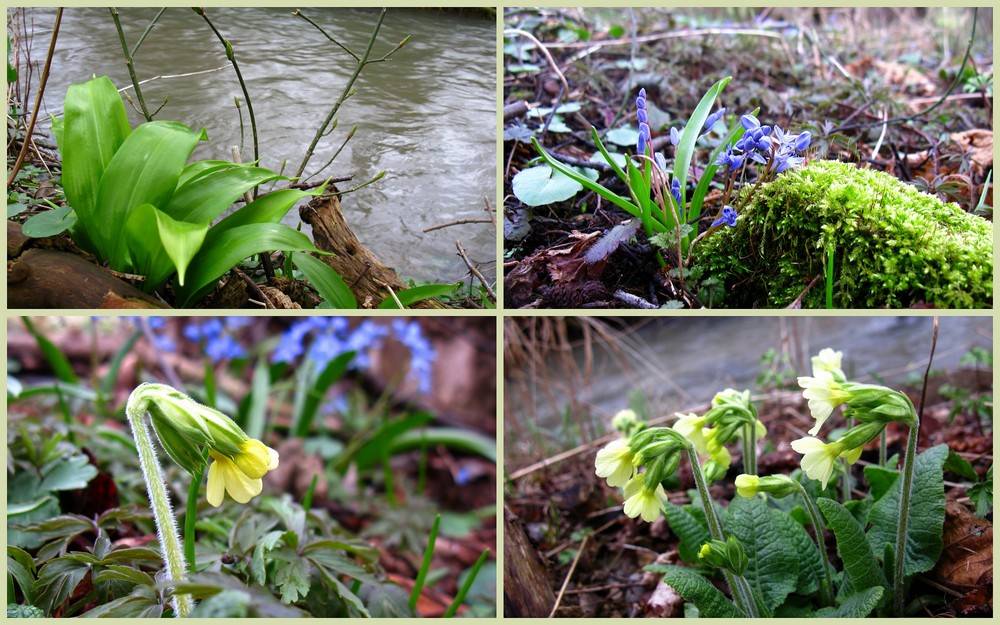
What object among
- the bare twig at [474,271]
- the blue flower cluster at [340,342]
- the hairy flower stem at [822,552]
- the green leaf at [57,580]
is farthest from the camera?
the blue flower cluster at [340,342]

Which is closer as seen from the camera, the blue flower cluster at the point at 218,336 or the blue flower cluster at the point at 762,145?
the blue flower cluster at the point at 762,145

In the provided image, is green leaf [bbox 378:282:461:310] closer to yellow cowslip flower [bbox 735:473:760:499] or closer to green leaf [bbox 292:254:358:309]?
green leaf [bbox 292:254:358:309]

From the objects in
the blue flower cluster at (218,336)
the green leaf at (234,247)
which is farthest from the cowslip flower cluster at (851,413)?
the blue flower cluster at (218,336)

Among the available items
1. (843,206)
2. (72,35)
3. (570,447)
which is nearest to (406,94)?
(72,35)

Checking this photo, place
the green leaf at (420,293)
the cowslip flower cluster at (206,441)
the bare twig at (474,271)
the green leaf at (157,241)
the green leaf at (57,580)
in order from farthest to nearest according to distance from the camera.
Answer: the bare twig at (474,271), the green leaf at (420,293), the green leaf at (157,241), the green leaf at (57,580), the cowslip flower cluster at (206,441)

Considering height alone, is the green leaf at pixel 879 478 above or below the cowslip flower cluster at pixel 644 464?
below

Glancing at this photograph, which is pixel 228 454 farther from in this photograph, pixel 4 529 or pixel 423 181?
pixel 423 181

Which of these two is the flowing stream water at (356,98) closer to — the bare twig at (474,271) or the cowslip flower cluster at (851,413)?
the bare twig at (474,271)
